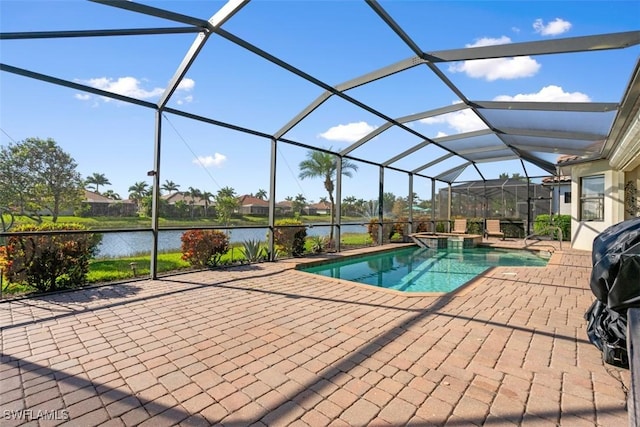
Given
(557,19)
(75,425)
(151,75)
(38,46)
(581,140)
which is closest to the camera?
(75,425)

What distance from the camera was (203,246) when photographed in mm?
6664

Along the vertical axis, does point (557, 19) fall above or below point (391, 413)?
above

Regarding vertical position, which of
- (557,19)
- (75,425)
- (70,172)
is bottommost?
(75,425)

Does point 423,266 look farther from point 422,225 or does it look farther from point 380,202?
point 422,225

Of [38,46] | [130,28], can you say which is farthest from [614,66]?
[38,46]

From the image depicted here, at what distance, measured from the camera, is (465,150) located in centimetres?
1135

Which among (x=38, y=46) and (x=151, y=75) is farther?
(x=151, y=75)

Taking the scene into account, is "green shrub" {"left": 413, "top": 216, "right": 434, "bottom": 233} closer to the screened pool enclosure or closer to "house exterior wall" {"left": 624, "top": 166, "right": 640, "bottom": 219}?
the screened pool enclosure

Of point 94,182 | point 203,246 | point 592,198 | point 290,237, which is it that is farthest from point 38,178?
point 592,198

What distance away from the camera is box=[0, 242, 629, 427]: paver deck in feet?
6.39

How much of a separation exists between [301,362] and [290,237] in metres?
6.02

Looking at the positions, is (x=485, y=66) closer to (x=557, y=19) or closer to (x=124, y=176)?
(x=557, y=19)

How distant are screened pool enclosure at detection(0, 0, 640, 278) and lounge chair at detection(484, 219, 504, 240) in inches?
236

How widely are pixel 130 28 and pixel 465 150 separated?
1050 cm
